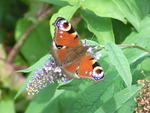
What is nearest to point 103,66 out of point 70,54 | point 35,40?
point 70,54

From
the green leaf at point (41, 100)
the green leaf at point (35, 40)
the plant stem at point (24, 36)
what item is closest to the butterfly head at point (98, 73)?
the green leaf at point (41, 100)

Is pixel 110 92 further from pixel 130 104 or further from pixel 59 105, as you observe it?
pixel 59 105

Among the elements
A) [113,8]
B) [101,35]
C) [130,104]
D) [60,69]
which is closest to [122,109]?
[130,104]

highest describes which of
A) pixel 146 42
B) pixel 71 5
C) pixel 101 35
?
pixel 71 5

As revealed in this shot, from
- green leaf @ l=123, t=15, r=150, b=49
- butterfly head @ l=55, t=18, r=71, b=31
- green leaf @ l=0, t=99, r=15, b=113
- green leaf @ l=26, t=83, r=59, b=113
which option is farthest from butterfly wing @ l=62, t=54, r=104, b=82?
green leaf @ l=0, t=99, r=15, b=113

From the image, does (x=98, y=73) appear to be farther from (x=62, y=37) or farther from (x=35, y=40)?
(x=35, y=40)

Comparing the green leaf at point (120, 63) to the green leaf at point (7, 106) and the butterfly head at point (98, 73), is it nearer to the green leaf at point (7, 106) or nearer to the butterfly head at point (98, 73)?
the butterfly head at point (98, 73)
